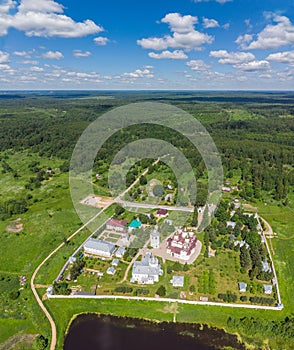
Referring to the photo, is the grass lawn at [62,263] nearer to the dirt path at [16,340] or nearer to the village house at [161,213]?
the dirt path at [16,340]

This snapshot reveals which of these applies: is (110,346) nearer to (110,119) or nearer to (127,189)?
(127,189)

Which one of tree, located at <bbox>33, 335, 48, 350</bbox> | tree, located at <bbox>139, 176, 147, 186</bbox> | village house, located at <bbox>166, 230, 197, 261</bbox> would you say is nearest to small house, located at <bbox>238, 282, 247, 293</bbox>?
village house, located at <bbox>166, 230, 197, 261</bbox>

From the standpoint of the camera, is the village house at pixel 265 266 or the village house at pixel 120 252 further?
the village house at pixel 120 252

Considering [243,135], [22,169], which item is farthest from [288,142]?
[22,169]

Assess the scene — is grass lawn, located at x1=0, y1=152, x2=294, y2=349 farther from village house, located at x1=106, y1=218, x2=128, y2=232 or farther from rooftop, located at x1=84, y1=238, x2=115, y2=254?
village house, located at x1=106, y1=218, x2=128, y2=232

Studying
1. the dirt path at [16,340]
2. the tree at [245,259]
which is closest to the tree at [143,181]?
the tree at [245,259]

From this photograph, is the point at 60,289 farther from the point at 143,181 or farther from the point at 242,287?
the point at 143,181
